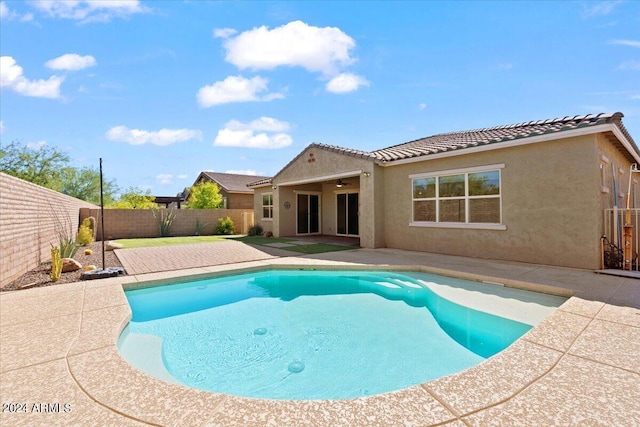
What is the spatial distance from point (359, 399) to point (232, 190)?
28354 millimetres

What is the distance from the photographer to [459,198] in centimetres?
1092

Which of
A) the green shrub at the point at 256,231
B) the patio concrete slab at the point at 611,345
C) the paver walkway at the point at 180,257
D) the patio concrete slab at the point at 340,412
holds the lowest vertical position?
the patio concrete slab at the point at 611,345

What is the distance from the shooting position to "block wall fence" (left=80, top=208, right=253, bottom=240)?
1867cm

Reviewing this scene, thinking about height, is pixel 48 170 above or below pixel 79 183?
above

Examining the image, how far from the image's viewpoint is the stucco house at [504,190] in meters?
8.20

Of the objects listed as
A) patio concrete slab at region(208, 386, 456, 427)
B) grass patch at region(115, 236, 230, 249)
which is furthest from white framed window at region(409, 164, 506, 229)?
grass patch at region(115, 236, 230, 249)

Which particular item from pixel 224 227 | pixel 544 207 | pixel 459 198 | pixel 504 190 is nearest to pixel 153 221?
pixel 224 227

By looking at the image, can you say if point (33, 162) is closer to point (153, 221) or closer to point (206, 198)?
point (206, 198)

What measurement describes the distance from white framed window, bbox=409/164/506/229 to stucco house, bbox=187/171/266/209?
19035 millimetres

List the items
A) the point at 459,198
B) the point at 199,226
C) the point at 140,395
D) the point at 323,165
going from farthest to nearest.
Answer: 1. the point at 199,226
2. the point at 323,165
3. the point at 459,198
4. the point at 140,395

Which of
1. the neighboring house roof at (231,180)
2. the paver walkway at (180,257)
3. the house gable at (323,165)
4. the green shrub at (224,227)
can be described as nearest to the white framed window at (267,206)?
the house gable at (323,165)

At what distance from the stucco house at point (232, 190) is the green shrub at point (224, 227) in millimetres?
6249

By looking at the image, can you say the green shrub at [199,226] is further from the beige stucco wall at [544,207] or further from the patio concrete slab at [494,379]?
the patio concrete slab at [494,379]

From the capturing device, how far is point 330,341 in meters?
5.07
